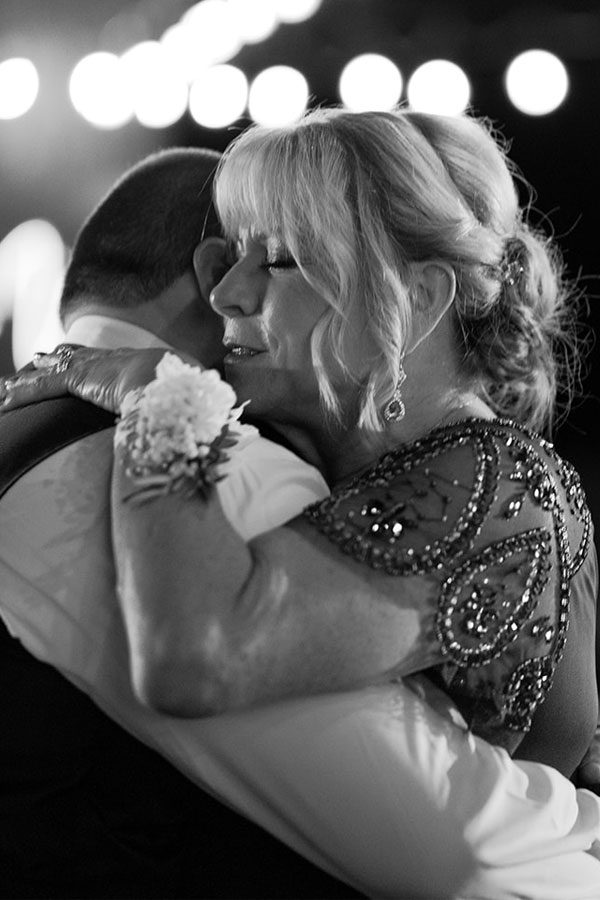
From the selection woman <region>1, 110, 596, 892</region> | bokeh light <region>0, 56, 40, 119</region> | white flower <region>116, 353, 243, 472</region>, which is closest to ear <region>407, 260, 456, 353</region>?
woman <region>1, 110, 596, 892</region>

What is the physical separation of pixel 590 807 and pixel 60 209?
9.69 feet

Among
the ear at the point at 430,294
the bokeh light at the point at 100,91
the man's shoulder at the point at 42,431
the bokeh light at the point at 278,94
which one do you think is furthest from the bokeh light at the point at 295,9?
the man's shoulder at the point at 42,431

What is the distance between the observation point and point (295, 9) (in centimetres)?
363

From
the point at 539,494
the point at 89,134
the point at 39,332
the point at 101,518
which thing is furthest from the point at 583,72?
the point at 101,518

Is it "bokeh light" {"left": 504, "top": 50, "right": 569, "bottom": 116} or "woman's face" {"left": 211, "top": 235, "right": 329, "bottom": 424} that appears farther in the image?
"bokeh light" {"left": 504, "top": 50, "right": 569, "bottom": 116}

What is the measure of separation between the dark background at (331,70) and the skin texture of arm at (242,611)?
2.51 meters

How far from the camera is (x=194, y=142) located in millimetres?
3805

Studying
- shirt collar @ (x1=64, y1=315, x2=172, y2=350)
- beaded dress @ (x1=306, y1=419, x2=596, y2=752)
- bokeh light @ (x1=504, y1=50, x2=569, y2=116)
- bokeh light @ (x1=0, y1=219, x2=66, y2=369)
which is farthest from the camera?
bokeh light @ (x1=0, y1=219, x2=66, y2=369)

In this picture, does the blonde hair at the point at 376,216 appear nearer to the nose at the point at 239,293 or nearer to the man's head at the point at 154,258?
the nose at the point at 239,293

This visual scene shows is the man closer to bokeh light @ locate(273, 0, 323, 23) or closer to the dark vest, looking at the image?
the dark vest

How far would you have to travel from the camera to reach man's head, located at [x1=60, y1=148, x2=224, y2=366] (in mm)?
1809

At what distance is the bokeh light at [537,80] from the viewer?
3.58 meters

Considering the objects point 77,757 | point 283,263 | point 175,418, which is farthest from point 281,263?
point 77,757

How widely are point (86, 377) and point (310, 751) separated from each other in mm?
528
